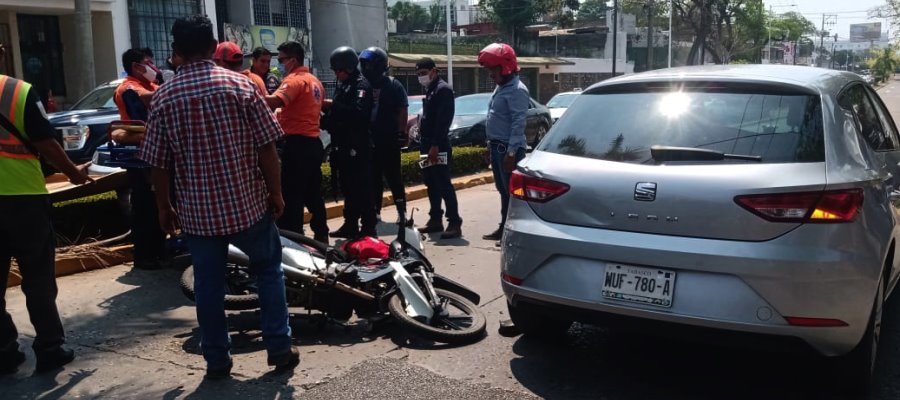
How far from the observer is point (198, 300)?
3.72 meters

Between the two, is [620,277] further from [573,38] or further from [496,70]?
[573,38]

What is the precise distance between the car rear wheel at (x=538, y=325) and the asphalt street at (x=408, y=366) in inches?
3.4

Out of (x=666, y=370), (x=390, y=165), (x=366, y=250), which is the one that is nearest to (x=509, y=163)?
(x=390, y=165)

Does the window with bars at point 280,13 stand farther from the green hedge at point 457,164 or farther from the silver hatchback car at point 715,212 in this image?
the silver hatchback car at point 715,212

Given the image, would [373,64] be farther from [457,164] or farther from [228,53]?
[457,164]

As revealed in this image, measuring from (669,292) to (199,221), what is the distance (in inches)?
84.3

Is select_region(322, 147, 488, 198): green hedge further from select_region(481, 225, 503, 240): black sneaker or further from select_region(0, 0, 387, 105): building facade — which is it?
select_region(0, 0, 387, 105): building facade

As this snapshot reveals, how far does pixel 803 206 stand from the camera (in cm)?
314

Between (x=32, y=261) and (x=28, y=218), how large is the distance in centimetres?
22

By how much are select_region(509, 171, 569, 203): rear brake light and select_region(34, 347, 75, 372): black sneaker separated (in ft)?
8.07

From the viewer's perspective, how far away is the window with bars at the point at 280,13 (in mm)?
27828

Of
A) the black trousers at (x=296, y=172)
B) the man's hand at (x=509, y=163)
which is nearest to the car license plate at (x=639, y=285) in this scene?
the man's hand at (x=509, y=163)

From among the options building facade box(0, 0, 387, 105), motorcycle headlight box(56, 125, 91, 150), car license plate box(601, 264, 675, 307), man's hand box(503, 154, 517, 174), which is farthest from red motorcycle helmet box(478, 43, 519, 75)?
building facade box(0, 0, 387, 105)

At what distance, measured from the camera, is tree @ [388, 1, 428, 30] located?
7119 centimetres
